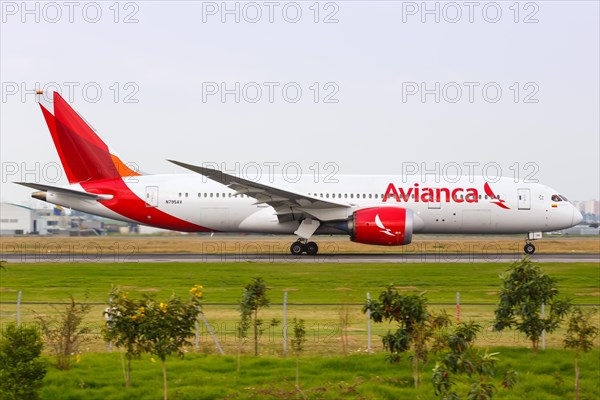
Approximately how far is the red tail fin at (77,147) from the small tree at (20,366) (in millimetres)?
26844

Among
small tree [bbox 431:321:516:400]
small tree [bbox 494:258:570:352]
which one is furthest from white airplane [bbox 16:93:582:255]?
small tree [bbox 431:321:516:400]

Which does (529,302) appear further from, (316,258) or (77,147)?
(77,147)

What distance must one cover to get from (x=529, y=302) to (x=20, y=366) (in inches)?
413

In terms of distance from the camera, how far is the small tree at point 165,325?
13641mm

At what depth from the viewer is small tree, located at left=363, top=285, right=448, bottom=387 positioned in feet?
48.0

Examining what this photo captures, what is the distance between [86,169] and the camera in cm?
4031

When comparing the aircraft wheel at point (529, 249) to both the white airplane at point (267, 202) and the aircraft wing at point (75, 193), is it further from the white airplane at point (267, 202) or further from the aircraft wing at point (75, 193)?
the aircraft wing at point (75, 193)

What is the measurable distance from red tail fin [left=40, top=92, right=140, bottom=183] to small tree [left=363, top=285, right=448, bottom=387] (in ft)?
92.7

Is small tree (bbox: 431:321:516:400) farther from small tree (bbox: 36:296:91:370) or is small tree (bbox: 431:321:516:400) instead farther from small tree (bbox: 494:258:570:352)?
small tree (bbox: 36:296:91:370)

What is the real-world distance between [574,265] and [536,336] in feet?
65.8

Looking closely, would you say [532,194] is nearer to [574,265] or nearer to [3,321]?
[574,265]

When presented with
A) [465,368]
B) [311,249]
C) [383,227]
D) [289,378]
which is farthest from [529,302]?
[311,249]

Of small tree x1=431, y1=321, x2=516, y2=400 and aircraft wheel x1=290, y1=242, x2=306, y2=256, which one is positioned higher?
aircraft wheel x1=290, y1=242, x2=306, y2=256

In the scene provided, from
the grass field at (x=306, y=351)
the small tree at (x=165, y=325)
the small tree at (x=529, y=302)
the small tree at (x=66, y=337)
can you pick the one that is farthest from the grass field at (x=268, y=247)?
the small tree at (x=165, y=325)
